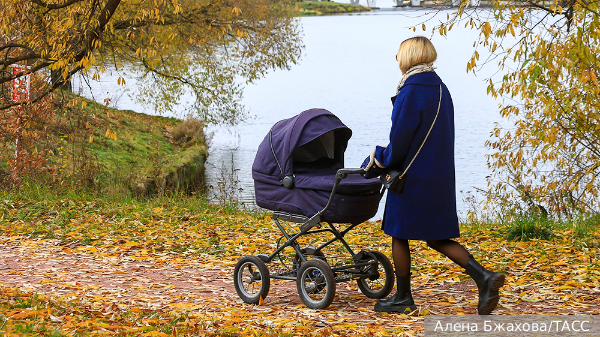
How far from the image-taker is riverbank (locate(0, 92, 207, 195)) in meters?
9.98

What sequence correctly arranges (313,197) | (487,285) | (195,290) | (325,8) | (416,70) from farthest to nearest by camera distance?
(325,8) < (195,290) < (313,197) < (416,70) < (487,285)

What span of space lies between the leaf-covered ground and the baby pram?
0.71ft

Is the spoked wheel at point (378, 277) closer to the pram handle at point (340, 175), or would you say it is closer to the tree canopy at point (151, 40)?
the pram handle at point (340, 175)

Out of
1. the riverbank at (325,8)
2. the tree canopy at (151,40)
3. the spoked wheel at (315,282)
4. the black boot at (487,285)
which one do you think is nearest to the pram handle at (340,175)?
the spoked wheel at (315,282)

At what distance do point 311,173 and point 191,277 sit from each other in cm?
180

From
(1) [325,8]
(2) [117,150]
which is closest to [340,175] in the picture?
(2) [117,150]

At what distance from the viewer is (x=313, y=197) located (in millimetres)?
4371

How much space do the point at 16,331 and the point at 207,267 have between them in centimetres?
268

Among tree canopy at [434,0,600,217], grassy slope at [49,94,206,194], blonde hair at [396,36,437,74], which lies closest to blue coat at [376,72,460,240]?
blonde hair at [396,36,437,74]

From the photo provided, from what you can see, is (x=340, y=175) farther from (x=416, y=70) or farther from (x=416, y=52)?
(x=416, y=52)

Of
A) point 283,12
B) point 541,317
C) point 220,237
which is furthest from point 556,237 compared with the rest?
point 283,12

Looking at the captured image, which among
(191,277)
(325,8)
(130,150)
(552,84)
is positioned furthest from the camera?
(325,8)

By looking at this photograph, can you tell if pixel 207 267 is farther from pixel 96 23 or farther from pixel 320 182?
pixel 96 23

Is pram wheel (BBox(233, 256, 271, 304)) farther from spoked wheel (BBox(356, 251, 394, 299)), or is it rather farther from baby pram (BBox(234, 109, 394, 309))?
spoked wheel (BBox(356, 251, 394, 299))
